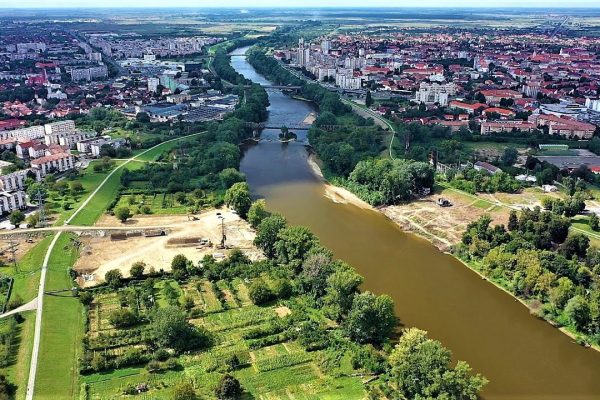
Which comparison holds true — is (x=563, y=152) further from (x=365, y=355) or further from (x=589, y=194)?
A: (x=365, y=355)

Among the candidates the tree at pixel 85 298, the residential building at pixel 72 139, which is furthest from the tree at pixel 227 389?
the residential building at pixel 72 139

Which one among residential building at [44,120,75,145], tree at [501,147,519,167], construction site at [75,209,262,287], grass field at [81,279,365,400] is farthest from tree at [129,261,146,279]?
tree at [501,147,519,167]

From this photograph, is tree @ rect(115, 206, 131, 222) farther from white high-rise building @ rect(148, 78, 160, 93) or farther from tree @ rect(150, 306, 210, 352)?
white high-rise building @ rect(148, 78, 160, 93)

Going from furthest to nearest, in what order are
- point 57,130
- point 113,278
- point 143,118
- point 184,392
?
point 143,118 < point 57,130 < point 113,278 < point 184,392

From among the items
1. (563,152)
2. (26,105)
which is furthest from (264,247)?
(26,105)

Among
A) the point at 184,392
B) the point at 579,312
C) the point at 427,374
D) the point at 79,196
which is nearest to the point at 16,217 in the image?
the point at 79,196

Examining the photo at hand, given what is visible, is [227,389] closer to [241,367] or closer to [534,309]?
[241,367]

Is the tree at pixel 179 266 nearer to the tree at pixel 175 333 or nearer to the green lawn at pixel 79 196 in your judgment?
the tree at pixel 175 333

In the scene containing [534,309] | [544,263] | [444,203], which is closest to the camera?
[534,309]
